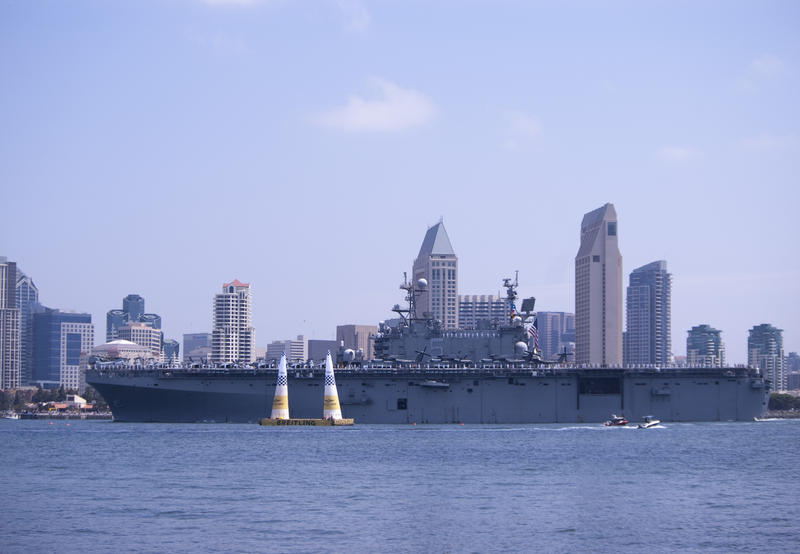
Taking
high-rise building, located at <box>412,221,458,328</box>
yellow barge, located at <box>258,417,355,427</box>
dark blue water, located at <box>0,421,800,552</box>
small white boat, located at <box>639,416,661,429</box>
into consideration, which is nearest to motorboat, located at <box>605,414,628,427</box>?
small white boat, located at <box>639,416,661,429</box>

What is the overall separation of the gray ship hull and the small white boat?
0.53 meters

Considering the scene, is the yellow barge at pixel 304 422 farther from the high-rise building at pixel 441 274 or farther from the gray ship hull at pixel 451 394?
the high-rise building at pixel 441 274

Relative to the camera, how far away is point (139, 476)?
37.8m

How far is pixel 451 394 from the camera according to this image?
2635 inches

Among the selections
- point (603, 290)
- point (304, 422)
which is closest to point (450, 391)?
point (304, 422)

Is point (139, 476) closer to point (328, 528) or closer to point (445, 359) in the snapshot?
point (328, 528)

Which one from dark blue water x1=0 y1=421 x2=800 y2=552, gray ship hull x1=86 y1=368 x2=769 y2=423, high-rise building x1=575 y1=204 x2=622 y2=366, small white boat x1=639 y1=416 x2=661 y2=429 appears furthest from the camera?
high-rise building x1=575 y1=204 x2=622 y2=366

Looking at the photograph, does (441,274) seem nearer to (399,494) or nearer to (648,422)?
(648,422)

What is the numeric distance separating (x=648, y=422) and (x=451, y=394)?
11806 mm

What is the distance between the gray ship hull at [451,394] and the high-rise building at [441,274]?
120m

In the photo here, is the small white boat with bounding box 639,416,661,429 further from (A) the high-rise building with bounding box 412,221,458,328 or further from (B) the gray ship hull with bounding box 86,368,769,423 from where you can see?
(A) the high-rise building with bounding box 412,221,458,328

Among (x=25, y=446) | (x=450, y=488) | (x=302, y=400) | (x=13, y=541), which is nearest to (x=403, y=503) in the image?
(x=450, y=488)

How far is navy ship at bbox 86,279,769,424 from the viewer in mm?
65500

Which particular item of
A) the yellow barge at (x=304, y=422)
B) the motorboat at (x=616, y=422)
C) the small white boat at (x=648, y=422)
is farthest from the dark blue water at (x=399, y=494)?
the motorboat at (x=616, y=422)
